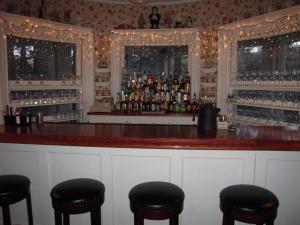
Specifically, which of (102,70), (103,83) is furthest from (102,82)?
(102,70)

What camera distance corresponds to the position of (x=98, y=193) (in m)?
1.88

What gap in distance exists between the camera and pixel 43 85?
4.15 meters

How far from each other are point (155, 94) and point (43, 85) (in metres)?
1.78

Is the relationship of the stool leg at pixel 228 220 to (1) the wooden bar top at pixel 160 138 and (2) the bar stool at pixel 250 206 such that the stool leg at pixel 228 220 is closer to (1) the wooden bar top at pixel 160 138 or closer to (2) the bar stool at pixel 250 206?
(2) the bar stool at pixel 250 206

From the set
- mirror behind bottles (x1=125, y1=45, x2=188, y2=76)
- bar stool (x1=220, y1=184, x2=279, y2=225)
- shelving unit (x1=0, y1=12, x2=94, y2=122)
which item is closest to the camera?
bar stool (x1=220, y1=184, x2=279, y2=225)

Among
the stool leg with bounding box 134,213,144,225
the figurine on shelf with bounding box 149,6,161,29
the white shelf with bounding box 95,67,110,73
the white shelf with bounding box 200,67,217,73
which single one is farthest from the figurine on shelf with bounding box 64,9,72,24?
the stool leg with bounding box 134,213,144,225

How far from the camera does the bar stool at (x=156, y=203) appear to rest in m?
1.70

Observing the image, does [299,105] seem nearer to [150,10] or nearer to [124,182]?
[124,182]

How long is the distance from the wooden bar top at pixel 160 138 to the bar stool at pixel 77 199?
390mm

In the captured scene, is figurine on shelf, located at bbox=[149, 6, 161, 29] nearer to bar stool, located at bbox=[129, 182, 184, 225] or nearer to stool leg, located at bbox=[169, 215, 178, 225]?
bar stool, located at bbox=[129, 182, 184, 225]

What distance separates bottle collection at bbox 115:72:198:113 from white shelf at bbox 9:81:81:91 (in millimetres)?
815

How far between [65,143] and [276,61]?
3023 millimetres

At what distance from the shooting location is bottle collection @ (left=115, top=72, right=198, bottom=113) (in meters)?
4.62

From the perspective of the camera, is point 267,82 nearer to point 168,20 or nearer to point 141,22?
point 168,20
